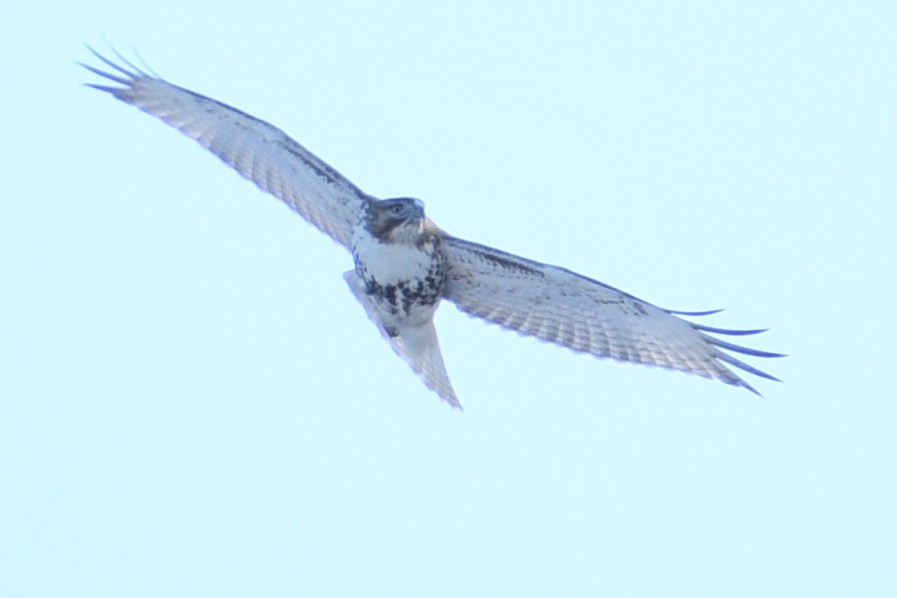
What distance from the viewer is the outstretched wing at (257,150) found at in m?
13.9

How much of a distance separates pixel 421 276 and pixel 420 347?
865 mm

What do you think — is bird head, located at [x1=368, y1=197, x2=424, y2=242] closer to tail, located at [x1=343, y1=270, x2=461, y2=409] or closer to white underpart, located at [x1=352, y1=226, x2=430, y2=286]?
white underpart, located at [x1=352, y1=226, x2=430, y2=286]

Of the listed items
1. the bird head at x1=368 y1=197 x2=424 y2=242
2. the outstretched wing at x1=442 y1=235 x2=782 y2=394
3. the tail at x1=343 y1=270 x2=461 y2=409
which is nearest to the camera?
the bird head at x1=368 y1=197 x2=424 y2=242

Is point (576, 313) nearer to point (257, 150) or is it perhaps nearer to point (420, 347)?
point (420, 347)

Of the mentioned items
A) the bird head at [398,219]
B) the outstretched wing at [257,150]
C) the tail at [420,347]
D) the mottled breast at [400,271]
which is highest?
the outstretched wing at [257,150]

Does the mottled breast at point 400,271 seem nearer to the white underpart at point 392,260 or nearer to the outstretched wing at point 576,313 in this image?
the white underpart at point 392,260

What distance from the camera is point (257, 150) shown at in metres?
14.2

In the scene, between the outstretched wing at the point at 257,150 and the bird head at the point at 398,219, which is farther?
the outstretched wing at the point at 257,150

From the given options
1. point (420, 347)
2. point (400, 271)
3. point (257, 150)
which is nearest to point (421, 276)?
point (400, 271)

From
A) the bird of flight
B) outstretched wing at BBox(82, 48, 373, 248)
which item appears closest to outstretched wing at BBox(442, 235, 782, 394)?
the bird of flight

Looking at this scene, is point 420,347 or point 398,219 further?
point 420,347

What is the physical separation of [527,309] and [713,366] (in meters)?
1.44

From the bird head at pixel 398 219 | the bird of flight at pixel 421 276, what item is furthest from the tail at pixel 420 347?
the bird head at pixel 398 219

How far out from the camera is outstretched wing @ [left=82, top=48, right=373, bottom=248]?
13.9 meters
